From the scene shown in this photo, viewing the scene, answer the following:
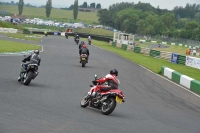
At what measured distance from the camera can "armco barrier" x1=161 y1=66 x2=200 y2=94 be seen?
21578mm

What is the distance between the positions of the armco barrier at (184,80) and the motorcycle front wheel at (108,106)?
9.77m

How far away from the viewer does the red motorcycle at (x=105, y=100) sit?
1182cm

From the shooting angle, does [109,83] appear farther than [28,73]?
No

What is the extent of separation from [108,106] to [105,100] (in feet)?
0.59

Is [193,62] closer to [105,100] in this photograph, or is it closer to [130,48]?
[130,48]

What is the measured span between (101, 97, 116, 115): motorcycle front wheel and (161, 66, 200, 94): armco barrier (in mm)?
9768

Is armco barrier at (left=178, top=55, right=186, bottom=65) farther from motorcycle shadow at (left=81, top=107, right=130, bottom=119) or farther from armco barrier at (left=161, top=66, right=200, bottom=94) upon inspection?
motorcycle shadow at (left=81, top=107, right=130, bottom=119)

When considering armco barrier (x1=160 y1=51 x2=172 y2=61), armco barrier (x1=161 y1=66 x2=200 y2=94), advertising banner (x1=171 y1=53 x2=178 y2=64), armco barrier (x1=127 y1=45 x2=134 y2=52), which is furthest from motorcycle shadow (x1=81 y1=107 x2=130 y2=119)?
armco barrier (x1=127 y1=45 x2=134 y2=52)

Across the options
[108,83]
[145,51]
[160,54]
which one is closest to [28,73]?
[108,83]

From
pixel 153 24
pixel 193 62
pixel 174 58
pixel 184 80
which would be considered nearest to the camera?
pixel 184 80

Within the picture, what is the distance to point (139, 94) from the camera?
17.9 metres

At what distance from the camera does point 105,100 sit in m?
12.2

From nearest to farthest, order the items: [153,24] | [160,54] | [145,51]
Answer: [160,54] → [145,51] → [153,24]

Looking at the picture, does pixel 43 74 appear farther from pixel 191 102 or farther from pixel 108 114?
pixel 108 114
